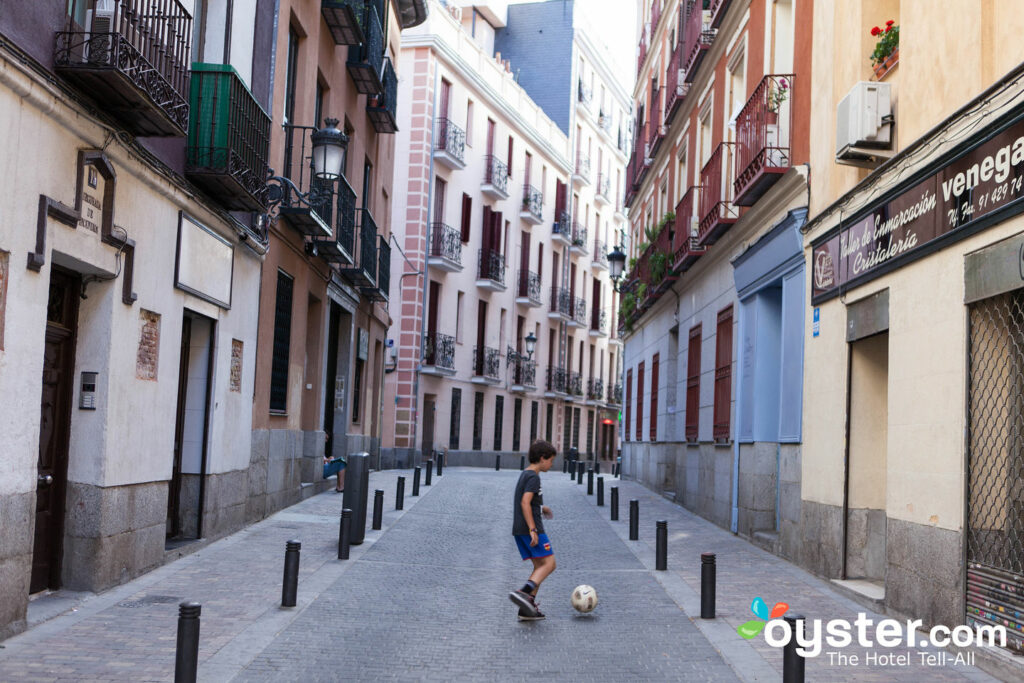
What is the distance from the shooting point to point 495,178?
131ft

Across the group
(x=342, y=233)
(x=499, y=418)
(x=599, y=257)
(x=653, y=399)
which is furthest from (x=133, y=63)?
(x=599, y=257)

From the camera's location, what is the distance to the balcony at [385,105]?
869 inches

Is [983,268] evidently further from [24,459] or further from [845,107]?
[24,459]

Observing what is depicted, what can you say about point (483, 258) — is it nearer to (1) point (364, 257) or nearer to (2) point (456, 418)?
(2) point (456, 418)

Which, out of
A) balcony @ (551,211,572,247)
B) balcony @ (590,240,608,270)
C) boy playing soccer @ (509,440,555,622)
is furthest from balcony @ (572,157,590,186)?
boy playing soccer @ (509,440,555,622)

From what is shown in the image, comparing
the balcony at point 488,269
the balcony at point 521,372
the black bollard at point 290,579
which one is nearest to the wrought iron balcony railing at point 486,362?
the balcony at point 521,372

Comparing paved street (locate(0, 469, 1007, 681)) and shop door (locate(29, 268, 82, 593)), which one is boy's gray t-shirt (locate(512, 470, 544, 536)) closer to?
paved street (locate(0, 469, 1007, 681))

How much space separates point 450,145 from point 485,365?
A: 8.37 m

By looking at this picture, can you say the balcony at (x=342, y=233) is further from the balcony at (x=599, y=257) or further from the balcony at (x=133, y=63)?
the balcony at (x=599, y=257)

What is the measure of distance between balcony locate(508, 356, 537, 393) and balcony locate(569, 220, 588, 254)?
756 centimetres

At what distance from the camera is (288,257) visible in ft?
53.9

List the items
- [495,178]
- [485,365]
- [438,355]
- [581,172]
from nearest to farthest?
1. [438,355]
2. [485,365]
3. [495,178]
4. [581,172]

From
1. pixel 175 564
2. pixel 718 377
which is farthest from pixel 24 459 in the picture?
→ pixel 718 377

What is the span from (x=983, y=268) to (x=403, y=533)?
8993 mm
